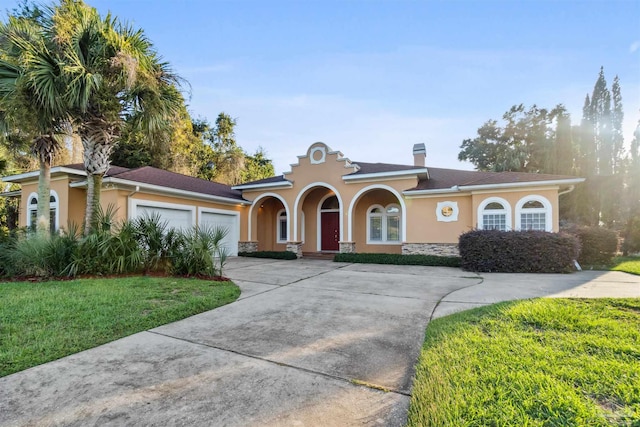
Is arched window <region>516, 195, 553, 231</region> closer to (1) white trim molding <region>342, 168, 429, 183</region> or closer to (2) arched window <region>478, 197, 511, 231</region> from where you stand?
(2) arched window <region>478, 197, 511, 231</region>

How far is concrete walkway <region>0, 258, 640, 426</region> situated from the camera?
95.2 inches

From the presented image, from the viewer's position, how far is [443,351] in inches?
133

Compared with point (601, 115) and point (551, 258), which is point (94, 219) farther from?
point (601, 115)

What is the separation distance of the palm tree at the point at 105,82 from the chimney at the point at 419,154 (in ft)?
41.2

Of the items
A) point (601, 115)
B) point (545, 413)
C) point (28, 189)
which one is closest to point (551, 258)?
point (545, 413)

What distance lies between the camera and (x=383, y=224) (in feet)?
54.9

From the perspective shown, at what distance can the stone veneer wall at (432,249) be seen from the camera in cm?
1341

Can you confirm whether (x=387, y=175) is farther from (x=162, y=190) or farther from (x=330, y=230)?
(x=162, y=190)

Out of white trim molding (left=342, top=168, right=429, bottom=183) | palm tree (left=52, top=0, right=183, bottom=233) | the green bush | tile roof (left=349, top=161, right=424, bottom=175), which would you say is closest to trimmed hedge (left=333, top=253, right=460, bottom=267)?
white trim molding (left=342, top=168, right=429, bottom=183)

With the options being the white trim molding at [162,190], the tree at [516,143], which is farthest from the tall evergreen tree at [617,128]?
the white trim molding at [162,190]

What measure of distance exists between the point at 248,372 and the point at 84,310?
3.55 m

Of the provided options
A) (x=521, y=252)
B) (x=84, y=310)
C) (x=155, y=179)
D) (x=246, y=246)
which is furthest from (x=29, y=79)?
(x=521, y=252)

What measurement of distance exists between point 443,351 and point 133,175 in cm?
1346

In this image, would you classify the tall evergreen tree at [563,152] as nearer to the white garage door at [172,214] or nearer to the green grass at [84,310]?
the white garage door at [172,214]
